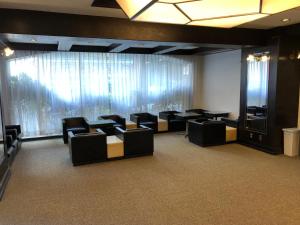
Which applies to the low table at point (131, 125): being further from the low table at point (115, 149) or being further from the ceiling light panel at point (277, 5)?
the ceiling light panel at point (277, 5)

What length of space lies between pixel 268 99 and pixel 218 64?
2.96 meters

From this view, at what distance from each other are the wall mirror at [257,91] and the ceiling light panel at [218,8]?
311cm

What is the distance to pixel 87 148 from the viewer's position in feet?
15.7

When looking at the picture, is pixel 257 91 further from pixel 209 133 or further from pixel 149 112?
pixel 149 112

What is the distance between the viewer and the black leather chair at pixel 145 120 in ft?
24.3

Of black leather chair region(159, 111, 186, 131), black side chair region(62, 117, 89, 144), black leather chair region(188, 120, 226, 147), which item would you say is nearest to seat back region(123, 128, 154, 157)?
black leather chair region(188, 120, 226, 147)

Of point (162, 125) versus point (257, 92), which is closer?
point (257, 92)

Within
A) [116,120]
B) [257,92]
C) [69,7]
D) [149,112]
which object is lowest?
[116,120]

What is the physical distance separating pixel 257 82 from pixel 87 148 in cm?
417

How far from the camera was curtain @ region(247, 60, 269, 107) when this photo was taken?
17.9ft

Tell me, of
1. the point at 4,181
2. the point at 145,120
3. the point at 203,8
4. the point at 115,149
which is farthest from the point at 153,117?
the point at 203,8

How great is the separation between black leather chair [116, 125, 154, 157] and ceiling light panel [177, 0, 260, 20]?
9.63ft

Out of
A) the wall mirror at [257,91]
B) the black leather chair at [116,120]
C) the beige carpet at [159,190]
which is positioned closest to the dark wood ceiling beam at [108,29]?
the wall mirror at [257,91]

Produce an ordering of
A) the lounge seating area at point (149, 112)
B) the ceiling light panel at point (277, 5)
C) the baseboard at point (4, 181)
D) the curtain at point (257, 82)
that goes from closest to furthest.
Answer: the ceiling light panel at point (277, 5)
the lounge seating area at point (149, 112)
the baseboard at point (4, 181)
the curtain at point (257, 82)
